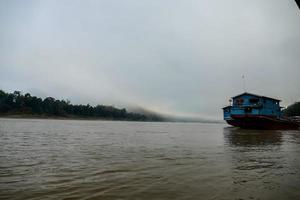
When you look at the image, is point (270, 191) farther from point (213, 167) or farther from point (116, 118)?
point (116, 118)

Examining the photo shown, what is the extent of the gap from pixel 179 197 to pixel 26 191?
10.1 feet

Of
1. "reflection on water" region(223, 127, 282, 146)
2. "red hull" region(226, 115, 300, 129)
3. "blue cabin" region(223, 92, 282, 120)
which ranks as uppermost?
"blue cabin" region(223, 92, 282, 120)

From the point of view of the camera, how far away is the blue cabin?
4712 cm

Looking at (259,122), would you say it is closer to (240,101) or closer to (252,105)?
(252,105)

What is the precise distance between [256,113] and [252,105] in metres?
1.68

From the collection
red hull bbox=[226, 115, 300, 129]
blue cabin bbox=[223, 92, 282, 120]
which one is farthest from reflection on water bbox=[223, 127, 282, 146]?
blue cabin bbox=[223, 92, 282, 120]

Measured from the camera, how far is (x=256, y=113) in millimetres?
47031

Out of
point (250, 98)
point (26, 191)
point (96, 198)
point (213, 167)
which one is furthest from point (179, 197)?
point (250, 98)

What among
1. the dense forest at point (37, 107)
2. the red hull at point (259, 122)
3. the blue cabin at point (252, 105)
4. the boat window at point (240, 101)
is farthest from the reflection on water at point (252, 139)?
the dense forest at point (37, 107)

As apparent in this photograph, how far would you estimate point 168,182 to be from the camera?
5836mm

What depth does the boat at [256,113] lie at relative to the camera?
138 ft

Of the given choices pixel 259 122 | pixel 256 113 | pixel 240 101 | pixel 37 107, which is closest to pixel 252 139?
pixel 259 122

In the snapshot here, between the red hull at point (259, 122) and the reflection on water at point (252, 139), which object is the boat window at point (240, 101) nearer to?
the red hull at point (259, 122)

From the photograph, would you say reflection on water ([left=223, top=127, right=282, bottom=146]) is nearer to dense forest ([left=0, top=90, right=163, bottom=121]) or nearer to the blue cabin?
the blue cabin
